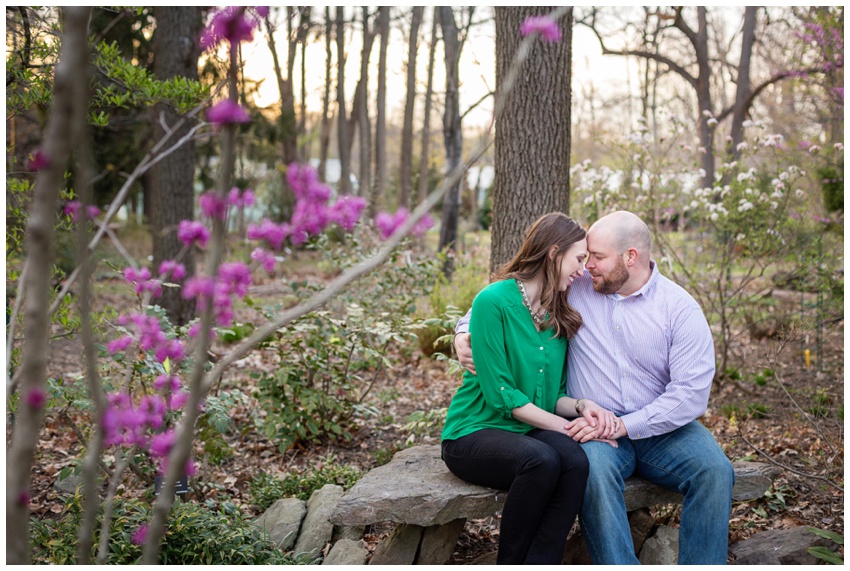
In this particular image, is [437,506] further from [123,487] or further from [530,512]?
[123,487]

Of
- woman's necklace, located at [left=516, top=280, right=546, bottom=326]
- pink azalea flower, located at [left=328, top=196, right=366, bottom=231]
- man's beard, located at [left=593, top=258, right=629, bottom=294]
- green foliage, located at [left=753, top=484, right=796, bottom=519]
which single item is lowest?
green foliage, located at [left=753, top=484, right=796, bottom=519]

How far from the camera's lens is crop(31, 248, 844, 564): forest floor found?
3467mm

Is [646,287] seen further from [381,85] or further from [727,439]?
[381,85]

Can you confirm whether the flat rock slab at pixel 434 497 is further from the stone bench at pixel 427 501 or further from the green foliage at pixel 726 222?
the green foliage at pixel 726 222

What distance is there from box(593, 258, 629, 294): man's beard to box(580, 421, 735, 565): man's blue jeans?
642 millimetres

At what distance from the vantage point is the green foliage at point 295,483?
3727mm

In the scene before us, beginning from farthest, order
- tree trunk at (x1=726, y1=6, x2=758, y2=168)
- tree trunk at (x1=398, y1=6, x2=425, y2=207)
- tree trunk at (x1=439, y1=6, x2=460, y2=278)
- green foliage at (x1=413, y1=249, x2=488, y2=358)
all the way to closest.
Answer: tree trunk at (x1=398, y1=6, x2=425, y2=207) → tree trunk at (x1=726, y1=6, x2=758, y2=168) → tree trunk at (x1=439, y1=6, x2=460, y2=278) → green foliage at (x1=413, y1=249, x2=488, y2=358)

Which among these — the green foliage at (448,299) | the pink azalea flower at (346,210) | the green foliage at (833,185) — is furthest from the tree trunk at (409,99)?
the pink azalea flower at (346,210)

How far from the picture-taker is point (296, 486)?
150 inches

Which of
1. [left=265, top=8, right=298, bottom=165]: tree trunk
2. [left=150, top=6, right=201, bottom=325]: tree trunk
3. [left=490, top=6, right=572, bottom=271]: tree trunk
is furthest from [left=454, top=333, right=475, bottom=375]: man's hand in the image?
[left=265, top=8, right=298, bottom=165]: tree trunk

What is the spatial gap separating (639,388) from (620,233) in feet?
2.04

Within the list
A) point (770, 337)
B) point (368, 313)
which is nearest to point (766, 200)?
point (770, 337)

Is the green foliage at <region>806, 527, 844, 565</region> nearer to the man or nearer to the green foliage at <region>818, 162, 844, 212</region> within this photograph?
the man

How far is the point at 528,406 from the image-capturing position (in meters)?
2.80
